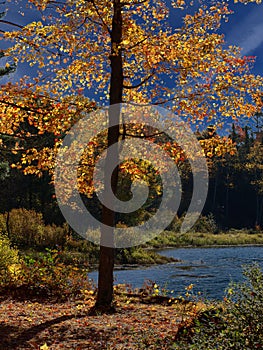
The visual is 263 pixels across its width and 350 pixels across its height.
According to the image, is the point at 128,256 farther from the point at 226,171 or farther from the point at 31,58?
the point at 226,171

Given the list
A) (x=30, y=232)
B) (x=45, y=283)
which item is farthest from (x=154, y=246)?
(x=45, y=283)

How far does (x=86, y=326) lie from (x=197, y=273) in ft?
49.3

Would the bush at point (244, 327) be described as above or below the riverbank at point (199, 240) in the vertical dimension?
above

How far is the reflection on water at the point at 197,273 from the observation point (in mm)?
17234

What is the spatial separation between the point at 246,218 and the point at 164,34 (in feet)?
161

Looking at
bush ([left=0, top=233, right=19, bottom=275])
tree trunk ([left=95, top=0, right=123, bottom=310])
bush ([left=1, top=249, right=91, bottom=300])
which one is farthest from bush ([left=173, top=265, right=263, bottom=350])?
bush ([left=0, top=233, right=19, bottom=275])

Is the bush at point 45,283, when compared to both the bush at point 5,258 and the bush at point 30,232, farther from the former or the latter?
the bush at point 30,232

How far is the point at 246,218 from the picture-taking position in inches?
2168

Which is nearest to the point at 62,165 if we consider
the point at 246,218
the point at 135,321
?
the point at 135,321

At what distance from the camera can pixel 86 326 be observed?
23.9 ft

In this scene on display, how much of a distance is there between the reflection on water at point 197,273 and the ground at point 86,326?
230 inches

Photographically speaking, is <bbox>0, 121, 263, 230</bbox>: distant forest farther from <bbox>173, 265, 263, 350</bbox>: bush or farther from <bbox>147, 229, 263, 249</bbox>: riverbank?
<bbox>173, 265, 263, 350</bbox>: bush

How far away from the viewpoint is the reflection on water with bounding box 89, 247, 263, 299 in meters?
17.2

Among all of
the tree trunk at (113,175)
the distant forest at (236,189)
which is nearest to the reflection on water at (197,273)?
the tree trunk at (113,175)
